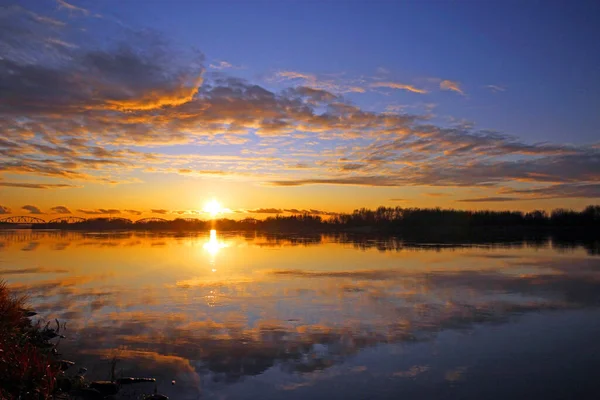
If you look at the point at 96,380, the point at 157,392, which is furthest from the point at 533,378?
the point at 96,380

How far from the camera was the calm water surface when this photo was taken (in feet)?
34.2

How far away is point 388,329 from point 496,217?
135 meters

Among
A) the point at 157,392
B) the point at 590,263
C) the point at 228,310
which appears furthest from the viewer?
the point at 590,263

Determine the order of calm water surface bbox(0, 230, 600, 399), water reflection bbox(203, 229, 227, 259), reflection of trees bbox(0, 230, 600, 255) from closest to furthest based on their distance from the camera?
calm water surface bbox(0, 230, 600, 399) → water reflection bbox(203, 229, 227, 259) → reflection of trees bbox(0, 230, 600, 255)

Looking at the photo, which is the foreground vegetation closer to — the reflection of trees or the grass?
the grass

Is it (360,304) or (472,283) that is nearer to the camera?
(360,304)

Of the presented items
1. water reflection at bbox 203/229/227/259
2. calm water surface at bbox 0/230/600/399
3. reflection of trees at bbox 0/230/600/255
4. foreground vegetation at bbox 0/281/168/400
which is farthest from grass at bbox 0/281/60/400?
reflection of trees at bbox 0/230/600/255

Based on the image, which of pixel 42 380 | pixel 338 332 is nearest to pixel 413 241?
pixel 338 332

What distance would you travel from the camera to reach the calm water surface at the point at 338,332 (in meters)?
10.4

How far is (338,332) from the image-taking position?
1459 centimetres

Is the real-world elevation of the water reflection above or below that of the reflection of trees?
below

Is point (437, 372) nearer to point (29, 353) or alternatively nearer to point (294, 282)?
point (29, 353)

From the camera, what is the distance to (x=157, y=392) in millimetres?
9930

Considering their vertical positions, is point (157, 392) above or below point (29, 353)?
below
